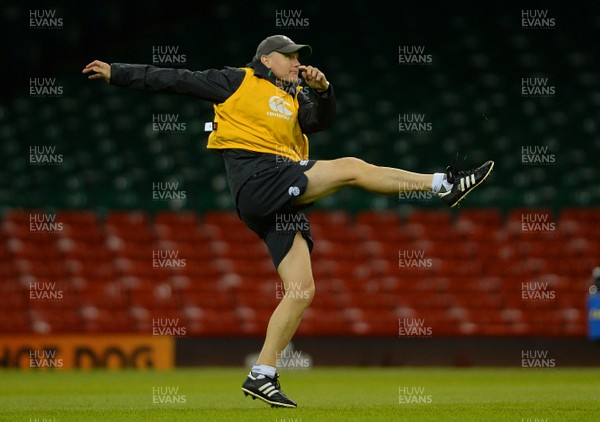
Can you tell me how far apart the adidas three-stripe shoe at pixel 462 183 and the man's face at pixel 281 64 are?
4.29 feet

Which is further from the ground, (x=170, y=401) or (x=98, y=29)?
(x=98, y=29)

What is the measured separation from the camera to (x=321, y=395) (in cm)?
849

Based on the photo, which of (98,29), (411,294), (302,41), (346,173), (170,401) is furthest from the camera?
(98,29)

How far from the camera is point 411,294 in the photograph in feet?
47.0

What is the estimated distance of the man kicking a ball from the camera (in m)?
6.78

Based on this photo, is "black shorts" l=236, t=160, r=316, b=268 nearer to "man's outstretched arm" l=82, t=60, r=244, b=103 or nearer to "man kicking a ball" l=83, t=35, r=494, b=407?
"man kicking a ball" l=83, t=35, r=494, b=407

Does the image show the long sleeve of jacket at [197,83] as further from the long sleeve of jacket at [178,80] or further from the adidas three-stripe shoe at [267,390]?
the adidas three-stripe shoe at [267,390]

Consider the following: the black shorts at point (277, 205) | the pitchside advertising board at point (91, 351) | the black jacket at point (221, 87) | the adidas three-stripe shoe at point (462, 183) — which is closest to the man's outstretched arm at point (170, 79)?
the black jacket at point (221, 87)

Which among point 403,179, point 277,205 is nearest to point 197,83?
point 277,205

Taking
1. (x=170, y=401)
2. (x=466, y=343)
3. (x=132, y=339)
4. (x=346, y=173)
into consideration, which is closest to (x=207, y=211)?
(x=132, y=339)

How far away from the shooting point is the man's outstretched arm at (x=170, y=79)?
6801mm

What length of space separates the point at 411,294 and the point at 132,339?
147 inches

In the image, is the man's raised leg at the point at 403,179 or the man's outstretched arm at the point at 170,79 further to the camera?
the man's outstretched arm at the point at 170,79

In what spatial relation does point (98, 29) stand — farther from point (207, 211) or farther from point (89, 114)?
point (207, 211)
